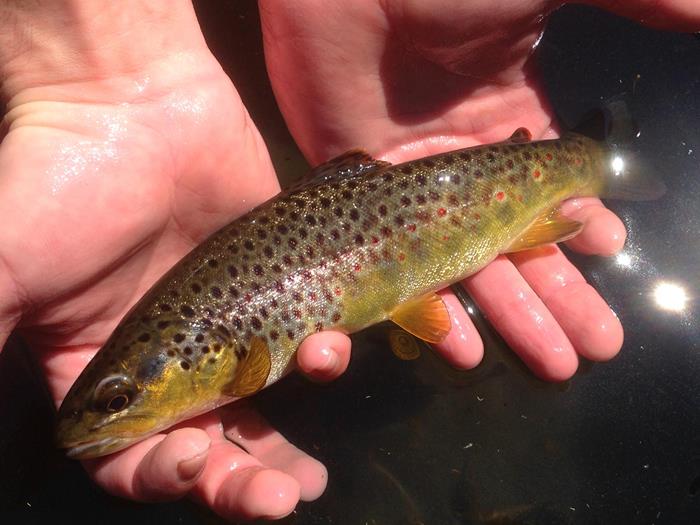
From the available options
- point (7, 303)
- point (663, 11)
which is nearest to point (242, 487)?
point (7, 303)

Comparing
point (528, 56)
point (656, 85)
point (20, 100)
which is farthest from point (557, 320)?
point (20, 100)

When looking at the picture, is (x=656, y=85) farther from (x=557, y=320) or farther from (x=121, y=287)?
(x=121, y=287)

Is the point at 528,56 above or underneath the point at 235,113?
underneath

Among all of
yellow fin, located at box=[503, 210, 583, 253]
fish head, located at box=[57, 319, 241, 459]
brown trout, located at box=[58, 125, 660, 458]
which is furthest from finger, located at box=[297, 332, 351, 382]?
yellow fin, located at box=[503, 210, 583, 253]

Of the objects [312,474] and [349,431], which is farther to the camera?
[349,431]

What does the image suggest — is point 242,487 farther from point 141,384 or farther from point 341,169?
point 341,169

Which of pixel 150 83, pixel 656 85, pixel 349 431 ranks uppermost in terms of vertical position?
pixel 150 83
